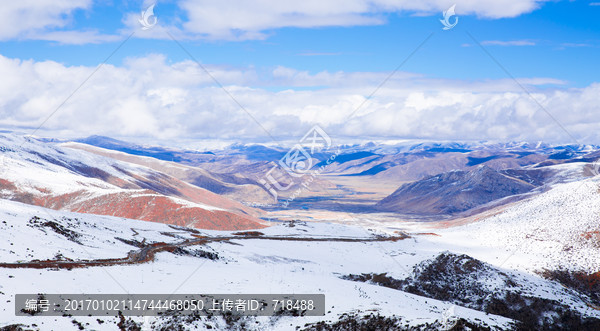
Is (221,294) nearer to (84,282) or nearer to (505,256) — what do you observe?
(84,282)

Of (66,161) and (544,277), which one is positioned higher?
(66,161)

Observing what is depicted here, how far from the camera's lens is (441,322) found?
20719 millimetres

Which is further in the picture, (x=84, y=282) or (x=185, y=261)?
(x=185, y=261)

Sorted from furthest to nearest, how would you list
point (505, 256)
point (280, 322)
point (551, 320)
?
point (505, 256)
point (551, 320)
point (280, 322)

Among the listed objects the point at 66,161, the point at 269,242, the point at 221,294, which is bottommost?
the point at 221,294

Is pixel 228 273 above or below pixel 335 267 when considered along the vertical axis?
below

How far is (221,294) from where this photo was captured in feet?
95.1

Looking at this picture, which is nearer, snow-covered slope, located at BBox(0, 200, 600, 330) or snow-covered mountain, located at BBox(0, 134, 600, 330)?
snow-covered slope, located at BBox(0, 200, 600, 330)

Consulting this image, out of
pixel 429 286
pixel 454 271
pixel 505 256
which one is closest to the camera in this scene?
pixel 429 286

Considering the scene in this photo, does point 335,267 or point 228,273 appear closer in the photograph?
point 228,273

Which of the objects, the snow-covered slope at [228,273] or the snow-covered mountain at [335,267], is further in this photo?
the snow-covered mountain at [335,267]

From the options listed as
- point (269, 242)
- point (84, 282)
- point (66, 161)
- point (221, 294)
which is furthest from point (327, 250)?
point (66, 161)

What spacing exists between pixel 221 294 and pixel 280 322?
5908 mm

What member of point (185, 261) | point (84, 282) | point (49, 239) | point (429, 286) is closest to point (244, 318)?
point (84, 282)
